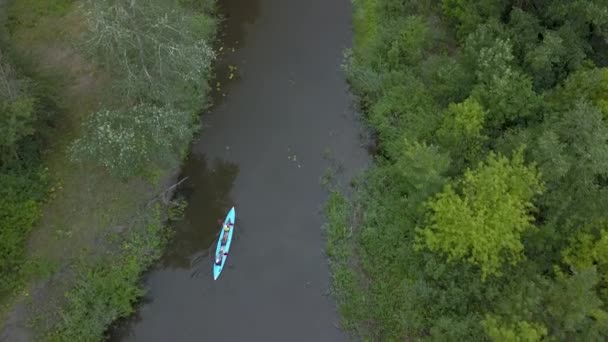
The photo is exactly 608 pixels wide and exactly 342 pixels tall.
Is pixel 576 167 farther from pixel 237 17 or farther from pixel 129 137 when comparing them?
pixel 237 17

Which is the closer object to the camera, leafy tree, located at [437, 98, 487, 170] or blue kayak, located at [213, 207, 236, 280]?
leafy tree, located at [437, 98, 487, 170]


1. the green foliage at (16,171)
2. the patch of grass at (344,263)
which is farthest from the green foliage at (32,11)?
the patch of grass at (344,263)

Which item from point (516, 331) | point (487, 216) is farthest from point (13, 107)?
point (516, 331)

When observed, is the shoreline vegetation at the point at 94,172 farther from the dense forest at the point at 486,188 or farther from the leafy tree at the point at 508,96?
the leafy tree at the point at 508,96

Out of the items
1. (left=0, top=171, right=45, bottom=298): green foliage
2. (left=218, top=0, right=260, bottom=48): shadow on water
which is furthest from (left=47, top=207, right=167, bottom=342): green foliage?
(left=218, top=0, right=260, bottom=48): shadow on water

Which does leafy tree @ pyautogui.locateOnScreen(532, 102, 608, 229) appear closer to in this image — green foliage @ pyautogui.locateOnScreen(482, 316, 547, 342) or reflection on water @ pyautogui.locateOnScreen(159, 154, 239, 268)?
green foliage @ pyautogui.locateOnScreen(482, 316, 547, 342)
